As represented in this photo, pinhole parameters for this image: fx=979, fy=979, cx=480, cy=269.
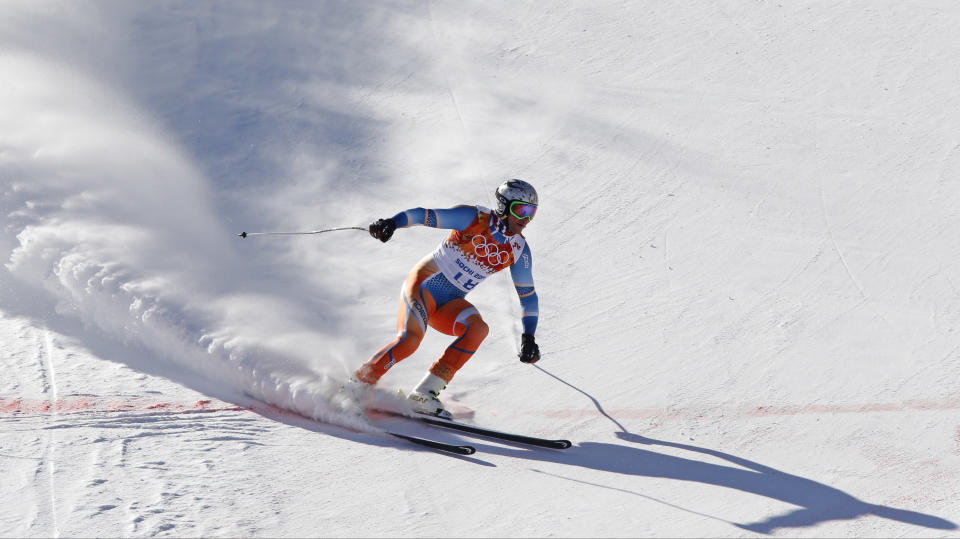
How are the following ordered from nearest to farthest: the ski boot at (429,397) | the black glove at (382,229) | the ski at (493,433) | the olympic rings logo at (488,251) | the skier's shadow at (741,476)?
1. the skier's shadow at (741,476)
2. the ski at (493,433)
3. the black glove at (382,229)
4. the ski boot at (429,397)
5. the olympic rings logo at (488,251)

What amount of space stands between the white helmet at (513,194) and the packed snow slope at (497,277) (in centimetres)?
111

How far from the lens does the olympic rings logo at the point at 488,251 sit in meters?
5.54

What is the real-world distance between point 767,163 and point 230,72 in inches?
219

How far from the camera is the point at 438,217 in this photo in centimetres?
543

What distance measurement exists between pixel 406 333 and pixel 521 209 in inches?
37.0

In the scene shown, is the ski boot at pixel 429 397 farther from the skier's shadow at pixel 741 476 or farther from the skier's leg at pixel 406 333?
the skier's shadow at pixel 741 476

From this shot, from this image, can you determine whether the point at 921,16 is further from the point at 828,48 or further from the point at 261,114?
the point at 261,114

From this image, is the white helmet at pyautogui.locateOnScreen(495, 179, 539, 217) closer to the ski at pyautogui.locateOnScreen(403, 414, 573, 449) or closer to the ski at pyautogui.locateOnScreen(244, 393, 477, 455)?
the ski at pyautogui.locateOnScreen(403, 414, 573, 449)

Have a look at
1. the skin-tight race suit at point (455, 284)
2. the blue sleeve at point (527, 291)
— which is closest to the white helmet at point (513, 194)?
the skin-tight race suit at point (455, 284)

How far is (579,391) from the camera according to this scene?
5.70 m

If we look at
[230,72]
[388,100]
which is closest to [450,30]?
[388,100]

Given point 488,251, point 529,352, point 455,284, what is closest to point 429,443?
point 529,352

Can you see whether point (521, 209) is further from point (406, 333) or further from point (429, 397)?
point (429, 397)

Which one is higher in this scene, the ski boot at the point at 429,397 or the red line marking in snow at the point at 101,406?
the ski boot at the point at 429,397
